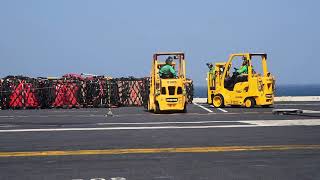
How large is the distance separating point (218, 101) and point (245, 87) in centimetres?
162

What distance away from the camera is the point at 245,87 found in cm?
2280

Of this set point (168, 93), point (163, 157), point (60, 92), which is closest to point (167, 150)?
point (163, 157)

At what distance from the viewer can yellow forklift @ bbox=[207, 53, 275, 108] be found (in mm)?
22406

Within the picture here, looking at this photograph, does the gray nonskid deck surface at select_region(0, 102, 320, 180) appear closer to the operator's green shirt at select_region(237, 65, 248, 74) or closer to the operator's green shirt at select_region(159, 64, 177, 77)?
the operator's green shirt at select_region(159, 64, 177, 77)

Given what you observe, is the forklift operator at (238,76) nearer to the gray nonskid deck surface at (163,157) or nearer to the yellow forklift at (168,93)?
the yellow forklift at (168,93)

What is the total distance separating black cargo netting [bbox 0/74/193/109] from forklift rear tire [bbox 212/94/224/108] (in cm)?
447

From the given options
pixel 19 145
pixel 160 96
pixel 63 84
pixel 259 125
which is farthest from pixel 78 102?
pixel 19 145

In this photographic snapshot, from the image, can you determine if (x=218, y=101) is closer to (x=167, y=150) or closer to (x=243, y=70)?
(x=243, y=70)

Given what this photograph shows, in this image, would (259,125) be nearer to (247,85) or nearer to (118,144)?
(118,144)

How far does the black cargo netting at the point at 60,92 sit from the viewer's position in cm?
2656

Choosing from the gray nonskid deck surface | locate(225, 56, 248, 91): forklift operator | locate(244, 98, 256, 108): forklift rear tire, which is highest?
locate(225, 56, 248, 91): forklift operator

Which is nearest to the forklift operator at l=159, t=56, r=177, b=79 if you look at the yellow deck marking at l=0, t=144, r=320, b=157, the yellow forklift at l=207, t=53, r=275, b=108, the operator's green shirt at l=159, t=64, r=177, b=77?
the operator's green shirt at l=159, t=64, r=177, b=77

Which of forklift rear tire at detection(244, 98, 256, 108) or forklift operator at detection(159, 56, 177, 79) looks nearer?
forklift operator at detection(159, 56, 177, 79)

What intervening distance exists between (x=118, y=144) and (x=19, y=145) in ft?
6.74
